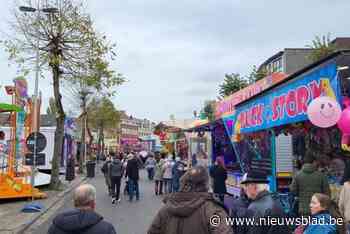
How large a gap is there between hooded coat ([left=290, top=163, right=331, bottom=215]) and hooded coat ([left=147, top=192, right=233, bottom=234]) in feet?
15.4

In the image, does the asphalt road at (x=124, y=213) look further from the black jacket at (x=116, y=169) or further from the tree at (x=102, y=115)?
the tree at (x=102, y=115)

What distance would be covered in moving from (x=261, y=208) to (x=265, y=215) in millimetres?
76

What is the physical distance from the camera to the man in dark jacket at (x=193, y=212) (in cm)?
374

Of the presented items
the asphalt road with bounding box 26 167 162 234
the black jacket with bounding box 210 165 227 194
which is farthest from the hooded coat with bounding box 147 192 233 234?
the black jacket with bounding box 210 165 227 194

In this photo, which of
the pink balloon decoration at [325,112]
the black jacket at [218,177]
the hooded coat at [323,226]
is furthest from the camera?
the black jacket at [218,177]

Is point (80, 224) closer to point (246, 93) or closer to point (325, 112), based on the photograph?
point (325, 112)

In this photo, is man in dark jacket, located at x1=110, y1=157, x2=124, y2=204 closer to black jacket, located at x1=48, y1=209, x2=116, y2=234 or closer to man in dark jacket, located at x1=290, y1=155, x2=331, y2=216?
man in dark jacket, located at x1=290, y1=155, x2=331, y2=216

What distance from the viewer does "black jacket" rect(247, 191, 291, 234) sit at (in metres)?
4.35

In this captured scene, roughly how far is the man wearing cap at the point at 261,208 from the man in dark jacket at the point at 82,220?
1334 millimetres

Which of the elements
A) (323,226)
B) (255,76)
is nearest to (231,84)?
(255,76)

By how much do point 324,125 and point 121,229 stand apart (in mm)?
6090

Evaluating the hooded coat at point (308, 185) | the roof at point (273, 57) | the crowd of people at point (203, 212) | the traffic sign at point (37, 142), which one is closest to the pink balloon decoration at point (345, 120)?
the hooded coat at point (308, 185)

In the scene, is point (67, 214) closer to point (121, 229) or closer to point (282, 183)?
point (121, 229)

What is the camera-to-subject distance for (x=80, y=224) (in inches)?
148
